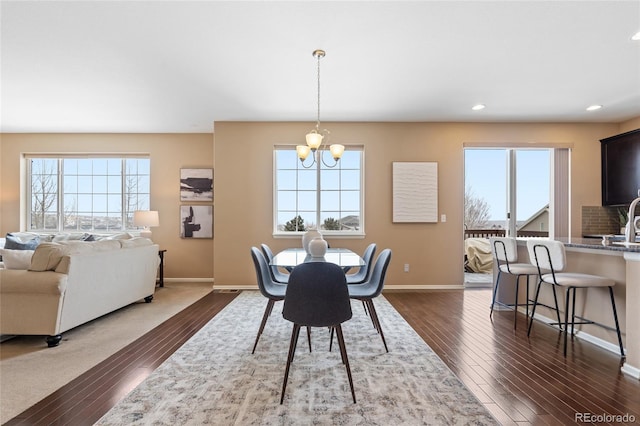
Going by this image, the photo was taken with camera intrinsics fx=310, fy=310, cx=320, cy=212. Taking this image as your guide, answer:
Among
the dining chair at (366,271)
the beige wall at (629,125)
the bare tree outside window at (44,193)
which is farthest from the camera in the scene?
the bare tree outside window at (44,193)

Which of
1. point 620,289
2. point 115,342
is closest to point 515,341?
point 620,289

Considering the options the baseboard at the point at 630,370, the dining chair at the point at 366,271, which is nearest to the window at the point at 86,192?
the dining chair at the point at 366,271

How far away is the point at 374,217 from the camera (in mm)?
4965

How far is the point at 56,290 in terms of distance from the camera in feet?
8.71

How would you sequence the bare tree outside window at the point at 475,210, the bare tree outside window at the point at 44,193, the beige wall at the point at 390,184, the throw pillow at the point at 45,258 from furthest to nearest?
1. the bare tree outside window at the point at 475,210
2. the bare tree outside window at the point at 44,193
3. the beige wall at the point at 390,184
4. the throw pillow at the point at 45,258

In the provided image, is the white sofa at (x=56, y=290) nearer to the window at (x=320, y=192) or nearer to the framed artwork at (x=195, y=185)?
the framed artwork at (x=195, y=185)

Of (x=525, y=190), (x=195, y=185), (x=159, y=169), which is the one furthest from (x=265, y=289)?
(x=525, y=190)

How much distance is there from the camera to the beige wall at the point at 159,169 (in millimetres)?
5645

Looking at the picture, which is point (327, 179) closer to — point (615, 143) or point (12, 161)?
point (615, 143)

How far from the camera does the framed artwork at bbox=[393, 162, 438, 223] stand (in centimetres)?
493

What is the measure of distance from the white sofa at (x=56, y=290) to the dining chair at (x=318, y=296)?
7.35ft

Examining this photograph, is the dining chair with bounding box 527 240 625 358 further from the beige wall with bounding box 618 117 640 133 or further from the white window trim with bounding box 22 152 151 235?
the white window trim with bounding box 22 152 151 235

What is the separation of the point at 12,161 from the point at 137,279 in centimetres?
416

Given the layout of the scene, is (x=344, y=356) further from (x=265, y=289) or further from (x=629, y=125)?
(x=629, y=125)
